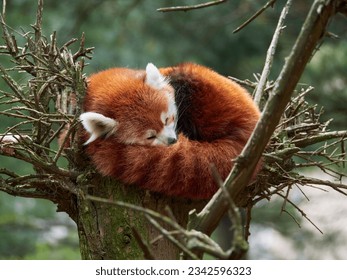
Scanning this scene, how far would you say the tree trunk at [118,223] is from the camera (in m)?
2.86

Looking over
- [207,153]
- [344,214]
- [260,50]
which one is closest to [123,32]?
[260,50]

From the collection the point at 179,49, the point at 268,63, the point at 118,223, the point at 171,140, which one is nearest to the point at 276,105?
the point at 118,223

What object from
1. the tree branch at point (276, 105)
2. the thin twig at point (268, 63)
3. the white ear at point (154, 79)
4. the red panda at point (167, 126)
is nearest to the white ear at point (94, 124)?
the red panda at point (167, 126)

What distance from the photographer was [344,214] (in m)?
8.12

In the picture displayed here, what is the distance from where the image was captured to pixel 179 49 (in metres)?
7.96

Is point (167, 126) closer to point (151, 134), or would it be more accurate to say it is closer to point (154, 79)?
point (151, 134)

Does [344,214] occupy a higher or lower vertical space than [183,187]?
lower

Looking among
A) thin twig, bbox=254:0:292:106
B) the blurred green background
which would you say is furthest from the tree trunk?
the blurred green background

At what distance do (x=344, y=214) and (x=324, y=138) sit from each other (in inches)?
214

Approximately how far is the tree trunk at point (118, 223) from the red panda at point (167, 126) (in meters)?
0.07

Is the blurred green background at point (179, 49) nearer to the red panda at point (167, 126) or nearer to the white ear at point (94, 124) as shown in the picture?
the red panda at point (167, 126)

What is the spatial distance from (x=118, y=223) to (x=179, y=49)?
5264 millimetres

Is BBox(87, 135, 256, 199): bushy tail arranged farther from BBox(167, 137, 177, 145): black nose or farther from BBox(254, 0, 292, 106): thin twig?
BBox(254, 0, 292, 106): thin twig

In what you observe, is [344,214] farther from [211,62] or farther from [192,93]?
[192,93]
